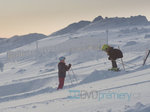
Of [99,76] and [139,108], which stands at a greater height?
[139,108]

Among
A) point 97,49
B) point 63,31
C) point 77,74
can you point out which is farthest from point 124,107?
point 63,31

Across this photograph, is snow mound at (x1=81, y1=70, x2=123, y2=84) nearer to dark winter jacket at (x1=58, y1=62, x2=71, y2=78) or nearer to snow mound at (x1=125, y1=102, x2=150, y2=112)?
dark winter jacket at (x1=58, y1=62, x2=71, y2=78)

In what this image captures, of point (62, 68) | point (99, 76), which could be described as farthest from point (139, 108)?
point (99, 76)

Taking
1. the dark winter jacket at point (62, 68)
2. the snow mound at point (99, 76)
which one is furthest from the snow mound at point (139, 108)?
the snow mound at point (99, 76)

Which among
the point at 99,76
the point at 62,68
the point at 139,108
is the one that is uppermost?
the point at 62,68

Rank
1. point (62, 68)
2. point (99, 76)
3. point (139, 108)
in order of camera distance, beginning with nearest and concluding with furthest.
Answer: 1. point (139, 108)
2. point (62, 68)
3. point (99, 76)

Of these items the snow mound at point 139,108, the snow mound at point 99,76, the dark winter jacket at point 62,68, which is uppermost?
the dark winter jacket at point 62,68

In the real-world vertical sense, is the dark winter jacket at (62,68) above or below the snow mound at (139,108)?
above

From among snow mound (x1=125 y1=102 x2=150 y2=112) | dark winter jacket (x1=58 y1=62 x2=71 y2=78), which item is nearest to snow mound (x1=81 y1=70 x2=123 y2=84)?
dark winter jacket (x1=58 y1=62 x2=71 y2=78)

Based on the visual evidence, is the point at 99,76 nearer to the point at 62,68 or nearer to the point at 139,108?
the point at 62,68

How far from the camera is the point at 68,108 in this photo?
5.19 meters

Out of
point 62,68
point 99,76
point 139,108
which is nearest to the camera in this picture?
point 139,108

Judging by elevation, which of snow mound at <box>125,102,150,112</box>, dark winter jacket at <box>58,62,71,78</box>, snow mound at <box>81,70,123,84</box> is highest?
dark winter jacket at <box>58,62,71,78</box>

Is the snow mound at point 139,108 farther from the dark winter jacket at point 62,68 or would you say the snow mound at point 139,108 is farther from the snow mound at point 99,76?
the snow mound at point 99,76
